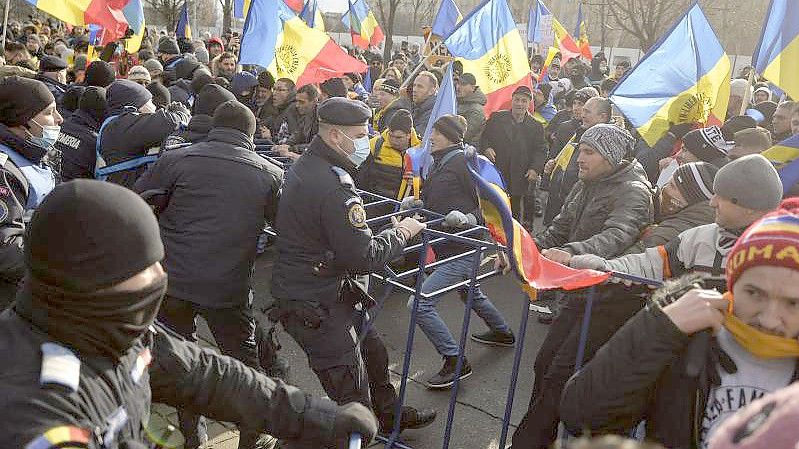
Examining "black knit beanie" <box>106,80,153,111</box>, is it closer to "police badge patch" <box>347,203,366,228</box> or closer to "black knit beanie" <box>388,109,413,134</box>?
"black knit beanie" <box>388,109,413,134</box>

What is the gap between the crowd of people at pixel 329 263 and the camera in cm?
156

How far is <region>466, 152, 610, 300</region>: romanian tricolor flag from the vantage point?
9.09 ft

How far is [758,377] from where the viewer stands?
1.89 metres

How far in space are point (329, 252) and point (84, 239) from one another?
202 centimetres

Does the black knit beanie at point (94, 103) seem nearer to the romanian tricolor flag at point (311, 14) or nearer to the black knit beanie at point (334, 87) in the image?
the black knit beanie at point (334, 87)

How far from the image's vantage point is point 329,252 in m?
3.50

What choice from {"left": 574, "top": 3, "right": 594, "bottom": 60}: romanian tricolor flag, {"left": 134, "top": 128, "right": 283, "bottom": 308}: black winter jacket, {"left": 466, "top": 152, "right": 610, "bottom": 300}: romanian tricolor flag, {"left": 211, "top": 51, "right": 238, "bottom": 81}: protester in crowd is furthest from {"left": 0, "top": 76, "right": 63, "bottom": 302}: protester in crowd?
{"left": 574, "top": 3, "right": 594, "bottom": 60}: romanian tricolor flag

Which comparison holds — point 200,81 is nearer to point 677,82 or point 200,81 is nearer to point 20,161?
point 20,161

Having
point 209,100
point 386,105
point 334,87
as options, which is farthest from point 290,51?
point 209,100

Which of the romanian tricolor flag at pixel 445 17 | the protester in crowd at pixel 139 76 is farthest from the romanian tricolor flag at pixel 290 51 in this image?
the romanian tricolor flag at pixel 445 17

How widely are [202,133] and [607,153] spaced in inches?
123

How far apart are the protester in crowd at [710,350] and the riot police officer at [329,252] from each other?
1686 mm

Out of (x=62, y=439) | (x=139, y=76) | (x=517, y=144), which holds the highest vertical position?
(x=62, y=439)

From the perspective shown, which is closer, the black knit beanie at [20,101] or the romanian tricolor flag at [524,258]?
the romanian tricolor flag at [524,258]
